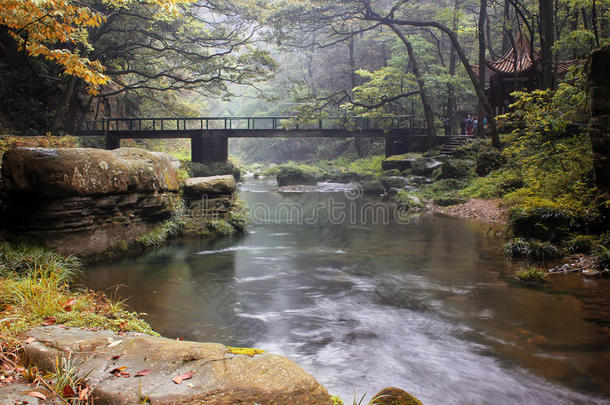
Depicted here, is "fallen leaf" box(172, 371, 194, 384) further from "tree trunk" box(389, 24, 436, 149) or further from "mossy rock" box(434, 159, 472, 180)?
"tree trunk" box(389, 24, 436, 149)

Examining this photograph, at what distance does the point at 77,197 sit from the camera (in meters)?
8.78

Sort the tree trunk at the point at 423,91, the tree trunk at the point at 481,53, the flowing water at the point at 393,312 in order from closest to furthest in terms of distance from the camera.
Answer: the flowing water at the point at 393,312
the tree trunk at the point at 481,53
the tree trunk at the point at 423,91

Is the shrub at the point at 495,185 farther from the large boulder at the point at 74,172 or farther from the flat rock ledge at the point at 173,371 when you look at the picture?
the flat rock ledge at the point at 173,371

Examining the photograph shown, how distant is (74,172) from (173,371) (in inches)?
263

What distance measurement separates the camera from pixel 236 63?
74.1 ft

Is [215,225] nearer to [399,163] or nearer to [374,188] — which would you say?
[374,188]

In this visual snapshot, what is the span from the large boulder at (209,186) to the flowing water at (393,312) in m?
1.81

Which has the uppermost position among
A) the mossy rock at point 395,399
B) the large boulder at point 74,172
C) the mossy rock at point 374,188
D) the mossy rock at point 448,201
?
the large boulder at point 74,172

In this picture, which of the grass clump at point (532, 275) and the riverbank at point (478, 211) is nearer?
the grass clump at point (532, 275)

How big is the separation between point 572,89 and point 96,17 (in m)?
11.0

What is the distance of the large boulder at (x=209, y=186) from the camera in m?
12.6

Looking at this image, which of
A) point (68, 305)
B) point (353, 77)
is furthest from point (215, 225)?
point (353, 77)

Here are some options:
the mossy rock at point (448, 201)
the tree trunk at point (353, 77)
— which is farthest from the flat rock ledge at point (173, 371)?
the tree trunk at point (353, 77)

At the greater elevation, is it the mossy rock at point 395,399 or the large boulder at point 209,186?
the large boulder at point 209,186
